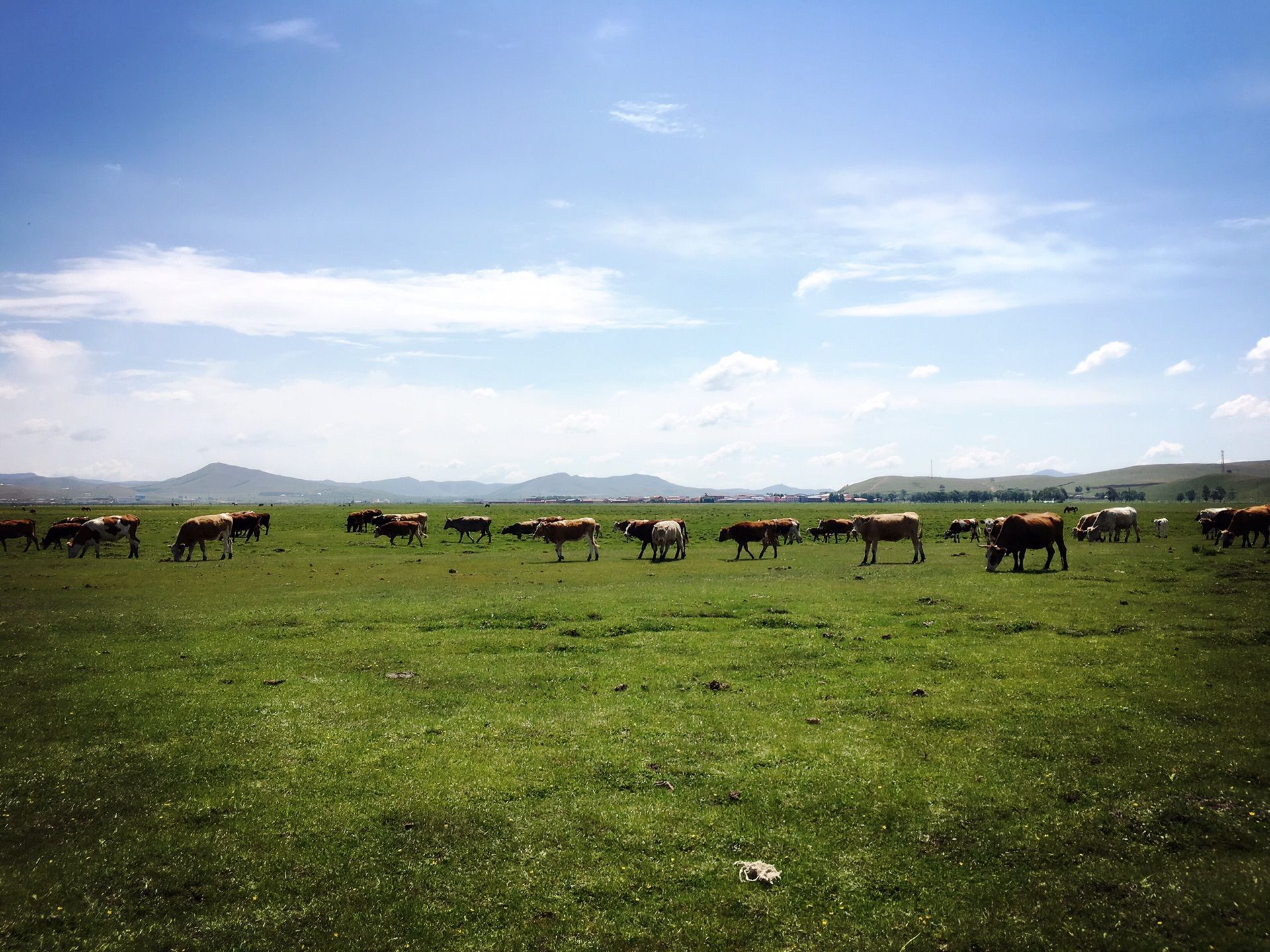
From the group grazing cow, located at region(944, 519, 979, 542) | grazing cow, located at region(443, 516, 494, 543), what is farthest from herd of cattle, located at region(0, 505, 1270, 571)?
grazing cow, located at region(443, 516, 494, 543)

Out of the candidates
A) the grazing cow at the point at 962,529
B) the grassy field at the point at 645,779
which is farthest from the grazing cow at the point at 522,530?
the grassy field at the point at 645,779

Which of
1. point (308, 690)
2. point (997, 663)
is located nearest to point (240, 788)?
point (308, 690)

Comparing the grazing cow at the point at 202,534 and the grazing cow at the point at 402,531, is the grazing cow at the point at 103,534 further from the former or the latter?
the grazing cow at the point at 402,531

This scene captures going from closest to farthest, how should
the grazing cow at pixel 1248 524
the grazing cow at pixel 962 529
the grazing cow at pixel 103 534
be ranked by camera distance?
1. the grazing cow at pixel 1248 524
2. the grazing cow at pixel 103 534
3. the grazing cow at pixel 962 529

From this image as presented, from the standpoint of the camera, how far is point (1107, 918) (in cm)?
712

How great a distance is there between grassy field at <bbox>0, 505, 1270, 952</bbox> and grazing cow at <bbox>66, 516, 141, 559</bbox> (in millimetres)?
25261

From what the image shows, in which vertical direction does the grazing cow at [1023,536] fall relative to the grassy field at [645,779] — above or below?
above

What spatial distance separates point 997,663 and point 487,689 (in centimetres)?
1134

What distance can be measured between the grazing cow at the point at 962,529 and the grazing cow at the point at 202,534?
55.5 m

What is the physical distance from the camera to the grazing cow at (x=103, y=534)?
4288 centimetres

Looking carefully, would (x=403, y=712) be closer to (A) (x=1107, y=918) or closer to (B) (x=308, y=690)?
(B) (x=308, y=690)

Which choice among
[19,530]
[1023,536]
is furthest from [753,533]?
[19,530]

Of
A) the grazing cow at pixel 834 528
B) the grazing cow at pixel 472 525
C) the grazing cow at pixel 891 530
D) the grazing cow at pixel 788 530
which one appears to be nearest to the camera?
the grazing cow at pixel 891 530

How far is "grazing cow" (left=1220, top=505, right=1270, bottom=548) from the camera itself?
128 feet
